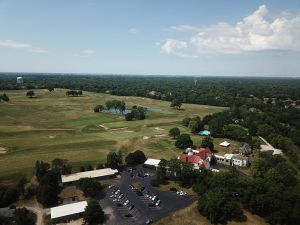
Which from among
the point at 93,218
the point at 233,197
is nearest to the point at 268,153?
the point at 233,197

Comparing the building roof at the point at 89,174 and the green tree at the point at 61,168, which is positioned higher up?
the green tree at the point at 61,168

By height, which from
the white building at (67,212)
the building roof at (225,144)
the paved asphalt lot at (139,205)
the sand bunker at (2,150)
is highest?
the building roof at (225,144)

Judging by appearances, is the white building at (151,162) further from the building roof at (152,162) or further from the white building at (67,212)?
the white building at (67,212)

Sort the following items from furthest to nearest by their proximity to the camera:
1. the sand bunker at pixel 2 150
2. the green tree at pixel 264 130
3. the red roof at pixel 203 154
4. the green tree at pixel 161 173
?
the green tree at pixel 264 130
the sand bunker at pixel 2 150
the red roof at pixel 203 154
the green tree at pixel 161 173

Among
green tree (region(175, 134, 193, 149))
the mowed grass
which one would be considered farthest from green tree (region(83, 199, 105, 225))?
green tree (region(175, 134, 193, 149))

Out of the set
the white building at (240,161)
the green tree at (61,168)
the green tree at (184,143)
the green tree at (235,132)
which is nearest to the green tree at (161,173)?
the green tree at (61,168)

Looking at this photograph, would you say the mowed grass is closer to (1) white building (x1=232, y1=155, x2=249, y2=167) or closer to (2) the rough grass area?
(1) white building (x1=232, y1=155, x2=249, y2=167)

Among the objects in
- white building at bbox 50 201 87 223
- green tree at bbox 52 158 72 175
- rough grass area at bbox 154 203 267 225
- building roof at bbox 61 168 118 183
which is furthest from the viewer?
green tree at bbox 52 158 72 175
